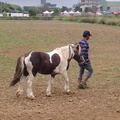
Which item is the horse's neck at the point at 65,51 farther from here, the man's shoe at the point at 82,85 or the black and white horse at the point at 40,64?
the man's shoe at the point at 82,85

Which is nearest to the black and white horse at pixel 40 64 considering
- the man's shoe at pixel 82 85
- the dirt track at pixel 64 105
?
the dirt track at pixel 64 105

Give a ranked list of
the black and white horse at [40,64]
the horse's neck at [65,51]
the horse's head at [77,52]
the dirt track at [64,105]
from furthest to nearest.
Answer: the horse's head at [77,52]
the horse's neck at [65,51]
the black and white horse at [40,64]
the dirt track at [64,105]

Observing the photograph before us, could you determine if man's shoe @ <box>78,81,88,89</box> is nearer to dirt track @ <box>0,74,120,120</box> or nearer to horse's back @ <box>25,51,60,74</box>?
dirt track @ <box>0,74,120,120</box>

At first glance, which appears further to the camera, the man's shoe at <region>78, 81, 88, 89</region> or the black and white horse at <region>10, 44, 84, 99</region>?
the man's shoe at <region>78, 81, 88, 89</region>

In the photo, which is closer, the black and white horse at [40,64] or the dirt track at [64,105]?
the dirt track at [64,105]

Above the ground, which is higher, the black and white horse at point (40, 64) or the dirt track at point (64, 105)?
the black and white horse at point (40, 64)

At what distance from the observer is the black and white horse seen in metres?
8.34

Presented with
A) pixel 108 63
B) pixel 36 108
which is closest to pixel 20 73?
pixel 36 108

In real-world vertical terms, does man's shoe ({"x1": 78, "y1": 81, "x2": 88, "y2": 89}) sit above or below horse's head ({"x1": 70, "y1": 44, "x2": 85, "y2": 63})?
below

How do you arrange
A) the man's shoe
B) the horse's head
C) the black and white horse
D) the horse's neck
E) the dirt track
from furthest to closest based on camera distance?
1. the man's shoe
2. the horse's head
3. the horse's neck
4. the black and white horse
5. the dirt track

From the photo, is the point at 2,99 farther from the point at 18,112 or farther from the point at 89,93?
the point at 89,93

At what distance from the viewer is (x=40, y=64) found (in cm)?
848

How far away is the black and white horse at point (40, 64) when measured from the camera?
8.34 metres

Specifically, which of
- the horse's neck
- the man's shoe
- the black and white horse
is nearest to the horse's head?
the black and white horse
